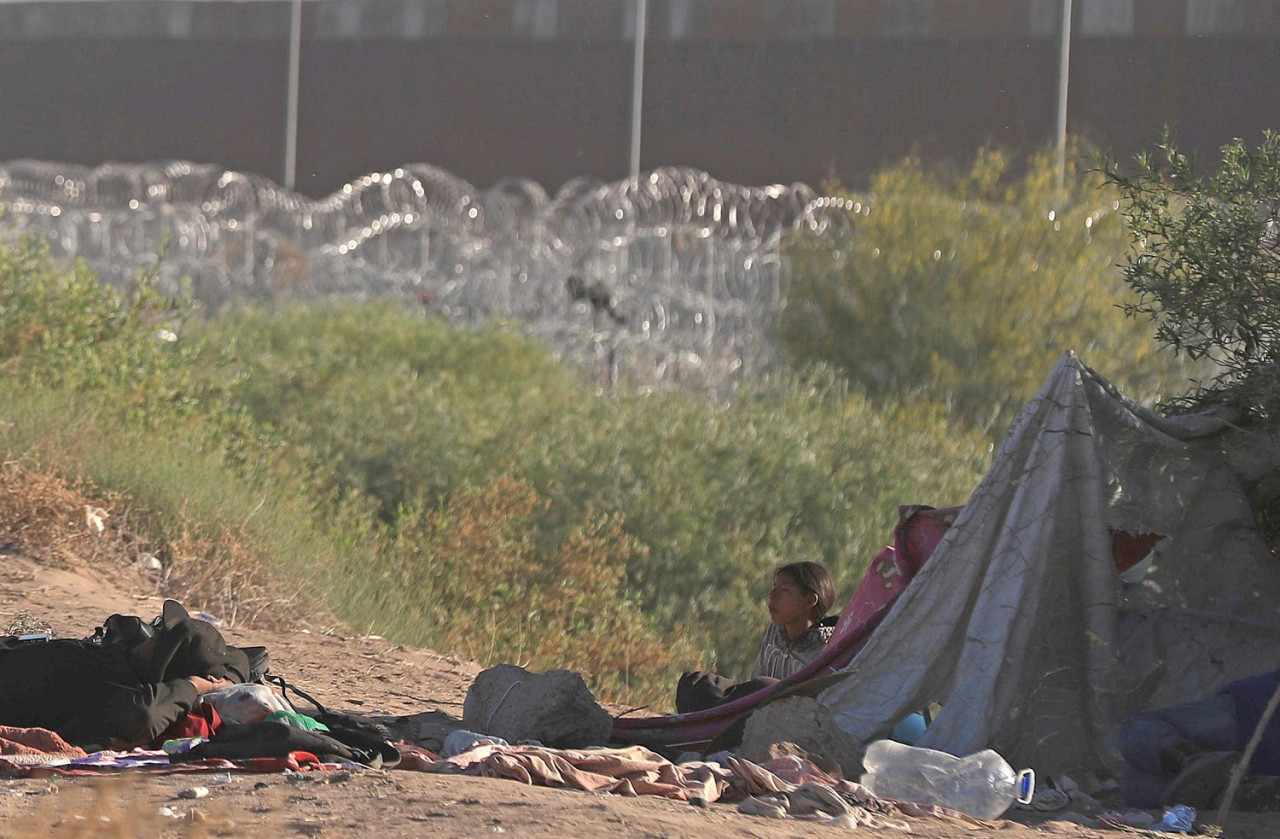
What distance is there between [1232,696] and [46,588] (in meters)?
4.95

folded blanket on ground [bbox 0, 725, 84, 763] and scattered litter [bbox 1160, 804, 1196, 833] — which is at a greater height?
folded blanket on ground [bbox 0, 725, 84, 763]

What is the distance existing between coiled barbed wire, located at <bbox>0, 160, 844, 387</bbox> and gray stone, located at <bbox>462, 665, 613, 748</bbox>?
28.4 feet

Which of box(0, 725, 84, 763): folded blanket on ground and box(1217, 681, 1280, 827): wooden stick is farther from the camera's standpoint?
box(1217, 681, 1280, 827): wooden stick

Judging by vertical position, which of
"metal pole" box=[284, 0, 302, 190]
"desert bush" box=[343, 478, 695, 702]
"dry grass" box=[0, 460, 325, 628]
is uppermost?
"metal pole" box=[284, 0, 302, 190]

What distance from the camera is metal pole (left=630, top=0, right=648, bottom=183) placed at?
95.6 ft

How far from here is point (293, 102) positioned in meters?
31.0

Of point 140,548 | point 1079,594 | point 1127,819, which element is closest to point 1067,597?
point 1079,594

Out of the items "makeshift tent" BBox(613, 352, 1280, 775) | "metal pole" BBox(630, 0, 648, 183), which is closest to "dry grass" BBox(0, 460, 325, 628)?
"makeshift tent" BBox(613, 352, 1280, 775)

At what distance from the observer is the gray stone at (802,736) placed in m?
5.10

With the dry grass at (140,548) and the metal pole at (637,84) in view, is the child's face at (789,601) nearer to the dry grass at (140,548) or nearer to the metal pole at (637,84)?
the dry grass at (140,548)

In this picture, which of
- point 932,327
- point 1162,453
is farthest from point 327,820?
point 932,327

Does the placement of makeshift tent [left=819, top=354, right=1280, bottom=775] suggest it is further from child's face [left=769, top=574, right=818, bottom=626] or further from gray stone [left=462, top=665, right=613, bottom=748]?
gray stone [left=462, top=665, right=613, bottom=748]

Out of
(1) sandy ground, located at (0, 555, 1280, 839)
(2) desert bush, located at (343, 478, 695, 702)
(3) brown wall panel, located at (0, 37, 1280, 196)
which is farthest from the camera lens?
(3) brown wall panel, located at (0, 37, 1280, 196)

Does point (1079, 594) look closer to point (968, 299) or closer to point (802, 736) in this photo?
point (802, 736)
